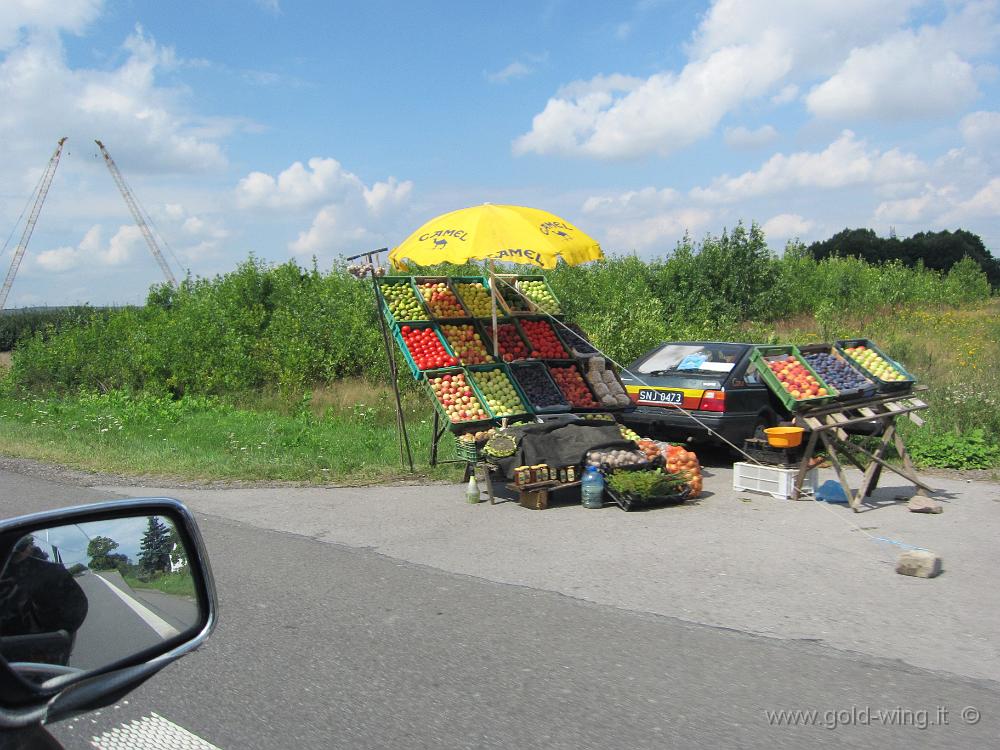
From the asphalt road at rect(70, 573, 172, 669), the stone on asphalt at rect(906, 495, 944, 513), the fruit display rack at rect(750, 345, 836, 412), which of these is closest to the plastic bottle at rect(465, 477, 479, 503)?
the fruit display rack at rect(750, 345, 836, 412)

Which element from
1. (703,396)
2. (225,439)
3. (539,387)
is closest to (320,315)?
(225,439)

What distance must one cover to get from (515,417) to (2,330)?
46.4m

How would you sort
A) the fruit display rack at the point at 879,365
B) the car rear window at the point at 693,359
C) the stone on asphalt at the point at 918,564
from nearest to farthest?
the stone on asphalt at the point at 918,564 < the fruit display rack at the point at 879,365 < the car rear window at the point at 693,359

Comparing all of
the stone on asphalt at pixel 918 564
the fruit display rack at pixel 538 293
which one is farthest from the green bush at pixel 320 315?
the stone on asphalt at pixel 918 564

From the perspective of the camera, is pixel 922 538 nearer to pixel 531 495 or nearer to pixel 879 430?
pixel 531 495

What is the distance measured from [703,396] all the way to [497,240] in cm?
351

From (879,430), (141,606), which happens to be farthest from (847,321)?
(141,606)

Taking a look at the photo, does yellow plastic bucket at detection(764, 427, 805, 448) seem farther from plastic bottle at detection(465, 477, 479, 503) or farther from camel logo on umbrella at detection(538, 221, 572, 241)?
camel logo on umbrella at detection(538, 221, 572, 241)

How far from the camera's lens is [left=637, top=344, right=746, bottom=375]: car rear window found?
1164 centimetres

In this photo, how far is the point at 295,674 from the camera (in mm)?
4711

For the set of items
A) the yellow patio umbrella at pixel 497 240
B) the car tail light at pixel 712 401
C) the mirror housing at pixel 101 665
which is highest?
the yellow patio umbrella at pixel 497 240

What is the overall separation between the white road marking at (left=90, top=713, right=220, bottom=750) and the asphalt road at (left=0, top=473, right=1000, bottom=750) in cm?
7

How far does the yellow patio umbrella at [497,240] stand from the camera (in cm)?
1052

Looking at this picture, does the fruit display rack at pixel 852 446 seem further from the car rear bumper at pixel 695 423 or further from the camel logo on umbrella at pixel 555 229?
the camel logo on umbrella at pixel 555 229
